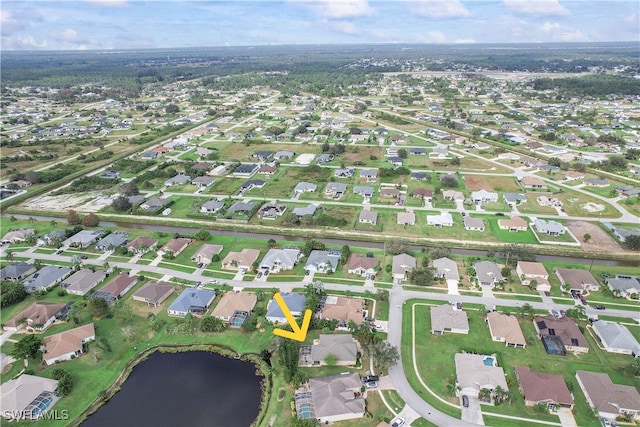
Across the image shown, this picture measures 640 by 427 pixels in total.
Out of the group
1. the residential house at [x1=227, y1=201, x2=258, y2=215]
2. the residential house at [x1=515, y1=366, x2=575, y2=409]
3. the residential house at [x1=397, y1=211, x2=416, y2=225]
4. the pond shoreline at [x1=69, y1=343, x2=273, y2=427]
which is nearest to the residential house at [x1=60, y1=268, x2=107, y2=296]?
the pond shoreline at [x1=69, y1=343, x2=273, y2=427]

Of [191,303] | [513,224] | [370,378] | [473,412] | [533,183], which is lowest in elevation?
[473,412]

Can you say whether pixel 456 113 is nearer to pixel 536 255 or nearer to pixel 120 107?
pixel 536 255

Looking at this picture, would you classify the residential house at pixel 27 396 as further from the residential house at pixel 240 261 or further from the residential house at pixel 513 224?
the residential house at pixel 513 224

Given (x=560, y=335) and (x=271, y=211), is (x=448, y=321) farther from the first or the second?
(x=271, y=211)

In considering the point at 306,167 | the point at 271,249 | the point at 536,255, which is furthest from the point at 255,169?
the point at 536,255

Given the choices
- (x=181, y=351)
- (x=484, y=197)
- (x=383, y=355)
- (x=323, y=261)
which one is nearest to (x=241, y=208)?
(x=323, y=261)
